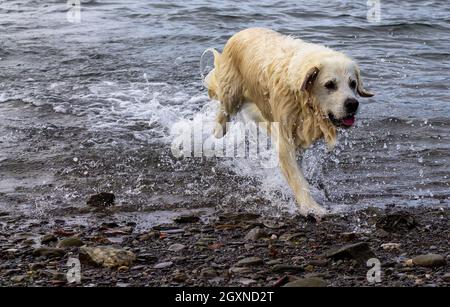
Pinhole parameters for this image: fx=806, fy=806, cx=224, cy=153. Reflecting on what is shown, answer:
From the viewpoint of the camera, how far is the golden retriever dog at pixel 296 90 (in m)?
6.33

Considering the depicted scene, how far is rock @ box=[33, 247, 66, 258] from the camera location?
5.58 metres

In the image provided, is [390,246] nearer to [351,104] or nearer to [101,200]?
[351,104]

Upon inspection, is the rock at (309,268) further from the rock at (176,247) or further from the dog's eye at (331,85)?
the dog's eye at (331,85)

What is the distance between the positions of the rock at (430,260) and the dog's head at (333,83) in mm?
1424

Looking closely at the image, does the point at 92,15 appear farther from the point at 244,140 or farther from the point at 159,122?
the point at 244,140

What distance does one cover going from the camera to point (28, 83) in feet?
36.3

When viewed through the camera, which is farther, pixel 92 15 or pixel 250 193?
pixel 92 15

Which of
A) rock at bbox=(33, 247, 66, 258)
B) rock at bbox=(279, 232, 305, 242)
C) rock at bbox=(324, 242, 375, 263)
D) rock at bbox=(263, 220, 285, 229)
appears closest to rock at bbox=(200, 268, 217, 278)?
rock at bbox=(324, 242, 375, 263)

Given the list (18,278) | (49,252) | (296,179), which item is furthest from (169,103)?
(18,278)

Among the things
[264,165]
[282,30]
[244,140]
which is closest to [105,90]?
[244,140]

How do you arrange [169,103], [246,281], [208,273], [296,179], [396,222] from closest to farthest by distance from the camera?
[246,281]
[208,273]
[396,222]
[296,179]
[169,103]

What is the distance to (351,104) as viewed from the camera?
6.25 metres

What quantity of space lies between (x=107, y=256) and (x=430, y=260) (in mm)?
2144

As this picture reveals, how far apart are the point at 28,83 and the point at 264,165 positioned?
14.6ft
